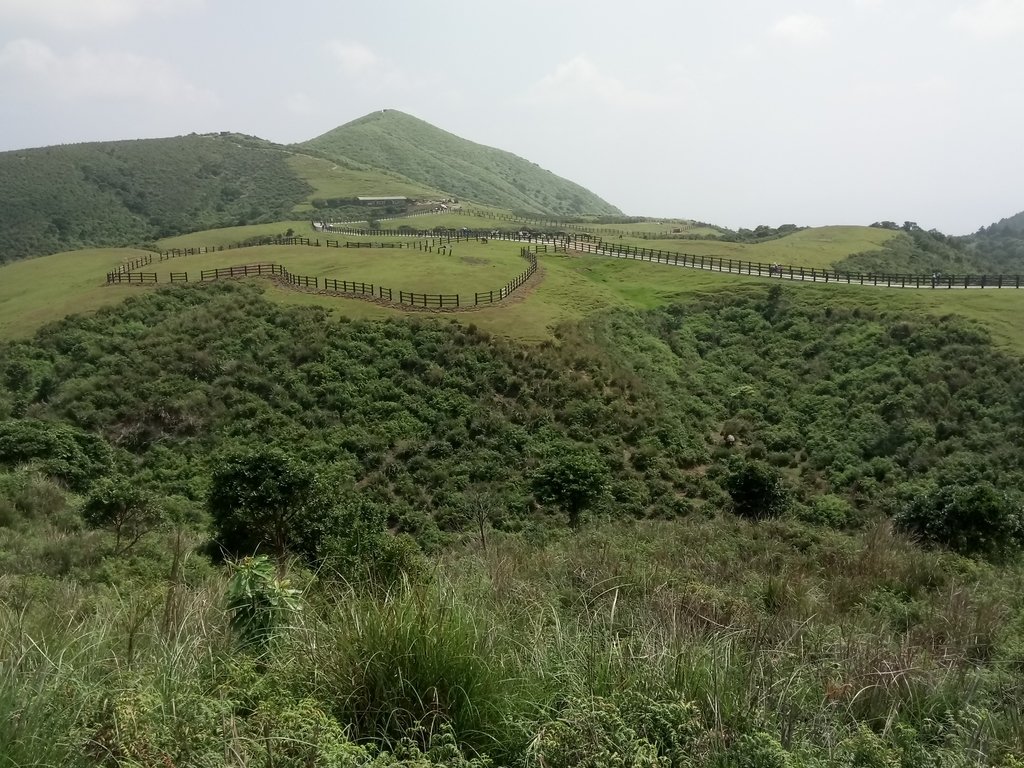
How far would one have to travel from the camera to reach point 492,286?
4147cm

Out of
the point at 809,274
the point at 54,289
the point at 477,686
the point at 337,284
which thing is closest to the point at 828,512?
the point at 477,686

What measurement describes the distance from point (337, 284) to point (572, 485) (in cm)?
2364

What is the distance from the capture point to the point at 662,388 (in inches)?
1300

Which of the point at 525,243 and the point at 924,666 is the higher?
the point at 525,243

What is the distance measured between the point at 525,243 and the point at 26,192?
9189 centimetres

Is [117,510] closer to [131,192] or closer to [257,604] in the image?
[257,604]

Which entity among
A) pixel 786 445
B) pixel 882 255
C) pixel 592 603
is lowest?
pixel 786 445

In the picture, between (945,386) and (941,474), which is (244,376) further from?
(945,386)

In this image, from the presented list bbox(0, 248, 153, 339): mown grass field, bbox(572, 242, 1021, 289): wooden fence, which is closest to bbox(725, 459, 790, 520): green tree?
bbox(572, 242, 1021, 289): wooden fence

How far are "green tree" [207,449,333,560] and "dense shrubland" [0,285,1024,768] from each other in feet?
0.25

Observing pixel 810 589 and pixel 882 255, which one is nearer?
pixel 810 589

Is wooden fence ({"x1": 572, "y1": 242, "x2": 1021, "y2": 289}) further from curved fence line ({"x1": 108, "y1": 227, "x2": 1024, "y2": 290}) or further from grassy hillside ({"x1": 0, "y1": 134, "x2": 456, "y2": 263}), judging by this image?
grassy hillside ({"x1": 0, "y1": 134, "x2": 456, "y2": 263})

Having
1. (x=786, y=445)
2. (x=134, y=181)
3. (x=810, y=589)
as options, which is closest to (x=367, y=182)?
(x=134, y=181)

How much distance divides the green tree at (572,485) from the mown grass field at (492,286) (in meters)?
11.4
